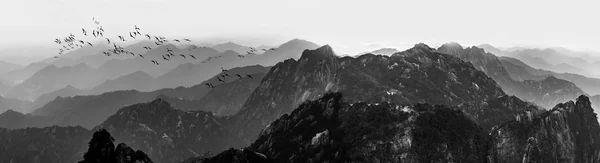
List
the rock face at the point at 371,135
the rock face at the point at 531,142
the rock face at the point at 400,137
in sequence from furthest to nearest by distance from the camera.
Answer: the rock face at the point at 531,142 → the rock face at the point at 400,137 → the rock face at the point at 371,135

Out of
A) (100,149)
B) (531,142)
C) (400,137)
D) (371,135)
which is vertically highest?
(100,149)

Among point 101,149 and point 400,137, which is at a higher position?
point 101,149

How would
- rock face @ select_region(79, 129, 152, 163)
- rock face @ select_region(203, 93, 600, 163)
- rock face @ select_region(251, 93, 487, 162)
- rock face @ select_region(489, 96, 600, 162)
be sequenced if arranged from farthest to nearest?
1. rock face @ select_region(489, 96, 600, 162)
2. rock face @ select_region(203, 93, 600, 163)
3. rock face @ select_region(251, 93, 487, 162)
4. rock face @ select_region(79, 129, 152, 163)

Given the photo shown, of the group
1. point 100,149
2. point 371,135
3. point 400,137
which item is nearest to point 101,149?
point 100,149

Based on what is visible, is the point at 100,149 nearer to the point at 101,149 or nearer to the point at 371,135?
the point at 101,149

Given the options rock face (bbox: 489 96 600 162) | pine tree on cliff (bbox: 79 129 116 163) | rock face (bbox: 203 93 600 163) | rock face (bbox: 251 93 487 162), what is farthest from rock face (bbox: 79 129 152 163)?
rock face (bbox: 489 96 600 162)

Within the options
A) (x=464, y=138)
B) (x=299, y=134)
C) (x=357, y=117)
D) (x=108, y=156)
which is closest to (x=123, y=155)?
(x=108, y=156)

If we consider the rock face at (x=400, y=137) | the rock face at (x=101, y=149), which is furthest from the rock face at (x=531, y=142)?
the rock face at (x=101, y=149)

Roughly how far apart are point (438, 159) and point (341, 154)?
39881mm

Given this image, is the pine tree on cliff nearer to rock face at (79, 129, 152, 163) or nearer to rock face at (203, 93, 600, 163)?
rock face at (79, 129, 152, 163)

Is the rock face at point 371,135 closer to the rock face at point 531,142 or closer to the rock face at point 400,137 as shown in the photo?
the rock face at point 400,137

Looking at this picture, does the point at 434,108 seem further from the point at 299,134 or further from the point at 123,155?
the point at 123,155

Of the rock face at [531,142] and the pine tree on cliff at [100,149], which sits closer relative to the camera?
the pine tree on cliff at [100,149]

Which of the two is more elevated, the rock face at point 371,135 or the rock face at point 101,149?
the rock face at point 101,149
